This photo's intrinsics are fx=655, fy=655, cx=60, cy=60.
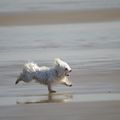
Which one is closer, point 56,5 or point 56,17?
point 56,17

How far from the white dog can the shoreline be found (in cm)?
1177

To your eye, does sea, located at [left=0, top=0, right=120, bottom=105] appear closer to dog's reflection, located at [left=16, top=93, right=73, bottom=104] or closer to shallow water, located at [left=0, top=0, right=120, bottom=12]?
dog's reflection, located at [left=16, top=93, right=73, bottom=104]

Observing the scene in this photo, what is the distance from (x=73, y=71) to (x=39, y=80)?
1.90 m

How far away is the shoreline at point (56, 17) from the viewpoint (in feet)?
81.6

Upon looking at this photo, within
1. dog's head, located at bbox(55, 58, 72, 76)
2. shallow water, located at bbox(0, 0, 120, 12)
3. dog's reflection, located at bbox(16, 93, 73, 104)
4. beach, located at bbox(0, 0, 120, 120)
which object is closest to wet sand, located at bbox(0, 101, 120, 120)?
beach, located at bbox(0, 0, 120, 120)

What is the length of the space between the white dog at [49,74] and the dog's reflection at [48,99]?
290 mm

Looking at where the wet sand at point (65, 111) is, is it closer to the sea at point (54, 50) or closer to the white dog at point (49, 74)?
the sea at point (54, 50)

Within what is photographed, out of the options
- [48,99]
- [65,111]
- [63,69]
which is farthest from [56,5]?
[65,111]

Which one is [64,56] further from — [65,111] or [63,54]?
[65,111]

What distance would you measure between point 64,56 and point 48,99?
469 cm

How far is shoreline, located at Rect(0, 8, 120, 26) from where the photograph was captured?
81.6 feet

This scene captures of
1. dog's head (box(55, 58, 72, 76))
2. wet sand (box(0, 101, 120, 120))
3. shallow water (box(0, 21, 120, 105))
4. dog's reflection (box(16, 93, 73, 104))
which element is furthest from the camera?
dog's head (box(55, 58, 72, 76))

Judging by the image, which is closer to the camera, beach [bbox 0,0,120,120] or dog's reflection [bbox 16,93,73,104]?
beach [bbox 0,0,120,120]

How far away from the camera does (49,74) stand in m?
12.7
